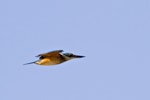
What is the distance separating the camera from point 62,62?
1645 cm

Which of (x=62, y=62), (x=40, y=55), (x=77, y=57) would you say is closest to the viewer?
(x=40, y=55)

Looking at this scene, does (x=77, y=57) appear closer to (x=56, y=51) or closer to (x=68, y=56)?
(x=68, y=56)

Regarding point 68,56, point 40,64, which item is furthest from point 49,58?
point 68,56

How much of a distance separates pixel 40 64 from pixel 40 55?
509 mm

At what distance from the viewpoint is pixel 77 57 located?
17.8 m

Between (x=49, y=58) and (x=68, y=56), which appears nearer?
(x=49, y=58)

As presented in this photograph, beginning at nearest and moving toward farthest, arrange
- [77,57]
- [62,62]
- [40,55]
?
[40,55]
[62,62]
[77,57]

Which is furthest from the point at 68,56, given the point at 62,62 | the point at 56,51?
the point at 56,51

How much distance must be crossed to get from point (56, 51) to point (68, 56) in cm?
188

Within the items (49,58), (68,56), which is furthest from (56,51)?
(68,56)

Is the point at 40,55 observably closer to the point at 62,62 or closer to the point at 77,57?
the point at 62,62

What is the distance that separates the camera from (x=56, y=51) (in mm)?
15297

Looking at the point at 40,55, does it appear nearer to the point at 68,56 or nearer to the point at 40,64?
the point at 40,64

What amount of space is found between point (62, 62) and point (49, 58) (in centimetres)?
92
